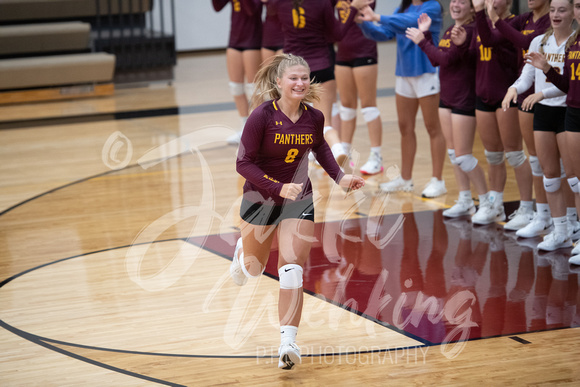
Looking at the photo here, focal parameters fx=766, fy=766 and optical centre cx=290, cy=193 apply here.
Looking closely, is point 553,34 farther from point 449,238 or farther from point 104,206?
point 104,206

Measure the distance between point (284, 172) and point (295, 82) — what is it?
41cm

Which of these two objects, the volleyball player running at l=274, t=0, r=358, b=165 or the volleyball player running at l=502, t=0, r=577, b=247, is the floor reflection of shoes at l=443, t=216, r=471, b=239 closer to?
the volleyball player running at l=502, t=0, r=577, b=247

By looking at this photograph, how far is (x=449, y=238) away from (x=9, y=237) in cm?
300

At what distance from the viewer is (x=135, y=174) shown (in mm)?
7066

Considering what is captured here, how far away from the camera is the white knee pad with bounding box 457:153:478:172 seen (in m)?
5.24

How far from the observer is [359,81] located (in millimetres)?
6535

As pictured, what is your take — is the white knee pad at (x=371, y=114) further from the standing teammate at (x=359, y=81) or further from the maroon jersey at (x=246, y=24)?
the maroon jersey at (x=246, y=24)

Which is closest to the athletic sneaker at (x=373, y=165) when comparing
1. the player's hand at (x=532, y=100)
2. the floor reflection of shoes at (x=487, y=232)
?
the floor reflection of shoes at (x=487, y=232)

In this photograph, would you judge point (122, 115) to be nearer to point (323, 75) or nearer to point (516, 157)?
point (323, 75)

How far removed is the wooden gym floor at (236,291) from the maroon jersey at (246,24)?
1.28 m

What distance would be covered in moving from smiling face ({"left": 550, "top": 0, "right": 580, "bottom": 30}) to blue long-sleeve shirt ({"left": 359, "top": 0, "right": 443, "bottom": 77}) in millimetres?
1481

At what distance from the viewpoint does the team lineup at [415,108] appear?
3369mm

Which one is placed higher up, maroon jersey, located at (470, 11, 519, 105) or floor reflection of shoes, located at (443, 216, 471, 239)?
maroon jersey, located at (470, 11, 519, 105)

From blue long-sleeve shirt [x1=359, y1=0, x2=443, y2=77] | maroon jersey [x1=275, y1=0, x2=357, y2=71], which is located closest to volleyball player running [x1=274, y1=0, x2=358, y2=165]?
maroon jersey [x1=275, y1=0, x2=357, y2=71]
